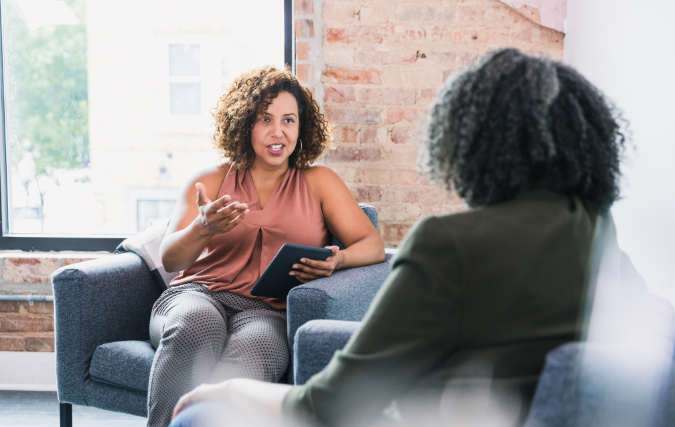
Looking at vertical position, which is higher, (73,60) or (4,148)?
(73,60)

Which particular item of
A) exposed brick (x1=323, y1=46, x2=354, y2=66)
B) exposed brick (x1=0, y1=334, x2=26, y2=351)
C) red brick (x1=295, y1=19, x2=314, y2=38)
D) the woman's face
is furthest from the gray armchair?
red brick (x1=295, y1=19, x2=314, y2=38)

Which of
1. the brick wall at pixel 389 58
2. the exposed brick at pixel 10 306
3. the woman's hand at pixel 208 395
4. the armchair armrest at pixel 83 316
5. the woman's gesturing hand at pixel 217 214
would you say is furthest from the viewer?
the exposed brick at pixel 10 306

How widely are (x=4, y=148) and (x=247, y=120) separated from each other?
1.40m

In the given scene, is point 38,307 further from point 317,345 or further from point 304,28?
point 317,345

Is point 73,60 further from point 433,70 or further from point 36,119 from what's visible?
point 433,70

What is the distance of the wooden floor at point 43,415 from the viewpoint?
2039mm

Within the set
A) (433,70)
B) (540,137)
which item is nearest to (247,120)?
(433,70)

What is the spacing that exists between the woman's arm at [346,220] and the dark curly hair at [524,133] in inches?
39.2

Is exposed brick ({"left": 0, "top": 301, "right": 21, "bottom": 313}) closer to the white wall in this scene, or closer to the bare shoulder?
the bare shoulder

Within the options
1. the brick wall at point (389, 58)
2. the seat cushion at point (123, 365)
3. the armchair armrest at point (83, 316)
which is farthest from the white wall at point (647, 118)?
the armchair armrest at point (83, 316)

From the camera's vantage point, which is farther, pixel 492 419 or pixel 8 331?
pixel 8 331

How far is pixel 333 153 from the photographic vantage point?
2320mm

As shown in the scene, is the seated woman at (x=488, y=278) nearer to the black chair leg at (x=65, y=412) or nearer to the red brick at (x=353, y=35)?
the black chair leg at (x=65, y=412)

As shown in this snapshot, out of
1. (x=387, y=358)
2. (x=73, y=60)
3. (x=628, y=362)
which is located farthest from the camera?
(x=73, y=60)
